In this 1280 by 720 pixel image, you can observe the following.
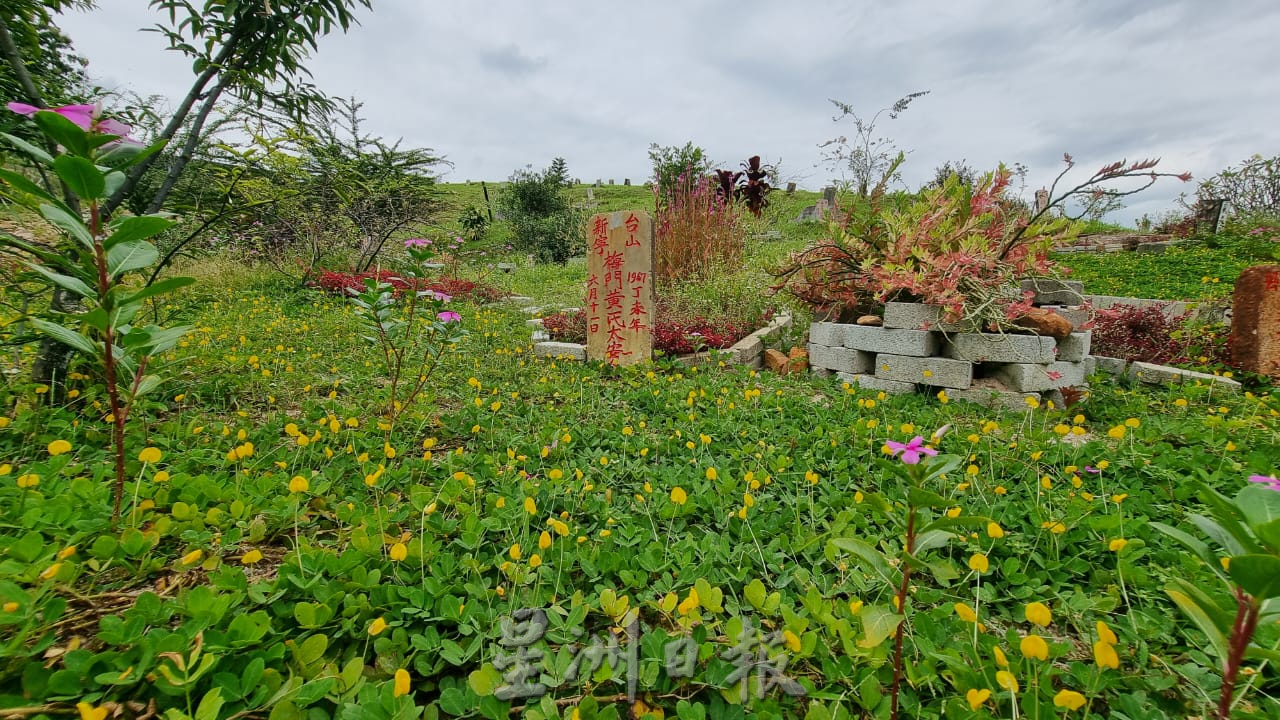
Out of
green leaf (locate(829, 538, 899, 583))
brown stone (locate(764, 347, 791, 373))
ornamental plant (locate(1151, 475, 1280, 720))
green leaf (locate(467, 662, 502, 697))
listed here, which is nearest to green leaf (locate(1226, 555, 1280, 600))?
ornamental plant (locate(1151, 475, 1280, 720))

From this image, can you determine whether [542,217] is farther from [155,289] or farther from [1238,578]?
[1238,578]

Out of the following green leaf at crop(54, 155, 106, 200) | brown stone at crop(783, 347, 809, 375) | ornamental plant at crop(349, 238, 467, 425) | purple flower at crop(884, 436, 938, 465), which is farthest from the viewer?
brown stone at crop(783, 347, 809, 375)

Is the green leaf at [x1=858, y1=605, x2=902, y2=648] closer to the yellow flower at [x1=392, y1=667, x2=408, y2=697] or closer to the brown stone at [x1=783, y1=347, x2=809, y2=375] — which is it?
→ the yellow flower at [x1=392, y1=667, x2=408, y2=697]

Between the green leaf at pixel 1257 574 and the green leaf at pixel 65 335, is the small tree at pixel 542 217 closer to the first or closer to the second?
the green leaf at pixel 65 335

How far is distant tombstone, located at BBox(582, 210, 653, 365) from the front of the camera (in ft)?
13.7

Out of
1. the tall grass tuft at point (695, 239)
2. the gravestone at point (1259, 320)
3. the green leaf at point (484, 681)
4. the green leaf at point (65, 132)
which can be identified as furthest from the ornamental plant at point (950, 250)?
the green leaf at point (65, 132)

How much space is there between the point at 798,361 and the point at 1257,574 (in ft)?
11.5

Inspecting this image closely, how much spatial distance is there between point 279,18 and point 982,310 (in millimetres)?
4068

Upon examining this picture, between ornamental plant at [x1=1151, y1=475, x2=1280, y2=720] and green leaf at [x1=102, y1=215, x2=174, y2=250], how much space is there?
169 centimetres

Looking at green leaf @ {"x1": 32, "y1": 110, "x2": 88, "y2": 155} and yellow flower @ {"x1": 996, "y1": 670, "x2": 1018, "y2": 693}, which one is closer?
yellow flower @ {"x1": 996, "y1": 670, "x2": 1018, "y2": 693}

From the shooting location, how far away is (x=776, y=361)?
4.21 metres

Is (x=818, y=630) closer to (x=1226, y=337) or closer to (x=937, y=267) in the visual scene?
(x=937, y=267)

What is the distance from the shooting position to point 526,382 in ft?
11.1

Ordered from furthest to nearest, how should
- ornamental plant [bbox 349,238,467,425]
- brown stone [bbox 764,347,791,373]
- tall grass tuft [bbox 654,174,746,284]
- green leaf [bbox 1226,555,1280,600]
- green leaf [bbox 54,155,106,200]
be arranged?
tall grass tuft [bbox 654,174,746,284] < brown stone [bbox 764,347,791,373] < ornamental plant [bbox 349,238,467,425] < green leaf [bbox 54,155,106,200] < green leaf [bbox 1226,555,1280,600]
